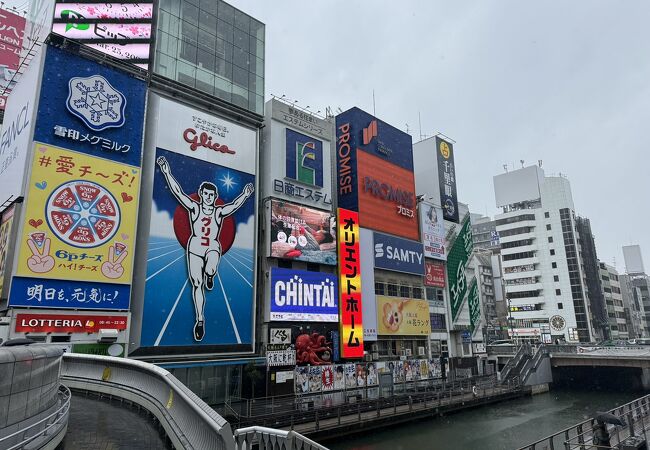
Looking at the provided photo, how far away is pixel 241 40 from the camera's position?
1683 inches

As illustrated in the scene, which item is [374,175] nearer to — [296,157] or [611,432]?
[296,157]

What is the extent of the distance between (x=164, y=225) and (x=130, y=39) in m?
14.9

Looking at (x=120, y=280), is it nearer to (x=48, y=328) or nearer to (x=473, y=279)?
(x=48, y=328)

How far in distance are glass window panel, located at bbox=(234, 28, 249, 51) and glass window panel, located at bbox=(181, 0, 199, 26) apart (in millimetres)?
3967

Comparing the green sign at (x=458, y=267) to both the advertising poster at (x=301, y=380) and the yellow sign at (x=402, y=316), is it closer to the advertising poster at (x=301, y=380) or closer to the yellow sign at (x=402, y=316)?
the yellow sign at (x=402, y=316)

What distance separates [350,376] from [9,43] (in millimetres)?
58422

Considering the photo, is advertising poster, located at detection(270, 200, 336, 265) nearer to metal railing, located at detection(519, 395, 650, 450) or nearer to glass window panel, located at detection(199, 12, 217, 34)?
glass window panel, located at detection(199, 12, 217, 34)

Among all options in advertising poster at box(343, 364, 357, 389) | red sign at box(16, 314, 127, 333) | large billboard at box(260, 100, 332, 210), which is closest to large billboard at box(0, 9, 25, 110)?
large billboard at box(260, 100, 332, 210)

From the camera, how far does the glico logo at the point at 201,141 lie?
35188mm

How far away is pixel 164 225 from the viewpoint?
106ft

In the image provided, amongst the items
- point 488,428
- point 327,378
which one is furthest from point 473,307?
point 327,378

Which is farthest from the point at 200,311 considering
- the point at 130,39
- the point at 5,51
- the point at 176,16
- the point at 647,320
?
the point at 647,320

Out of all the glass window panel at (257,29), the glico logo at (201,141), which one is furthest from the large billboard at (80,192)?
the glass window panel at (257,29)

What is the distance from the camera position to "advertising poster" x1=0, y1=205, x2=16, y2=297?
87.8ft
